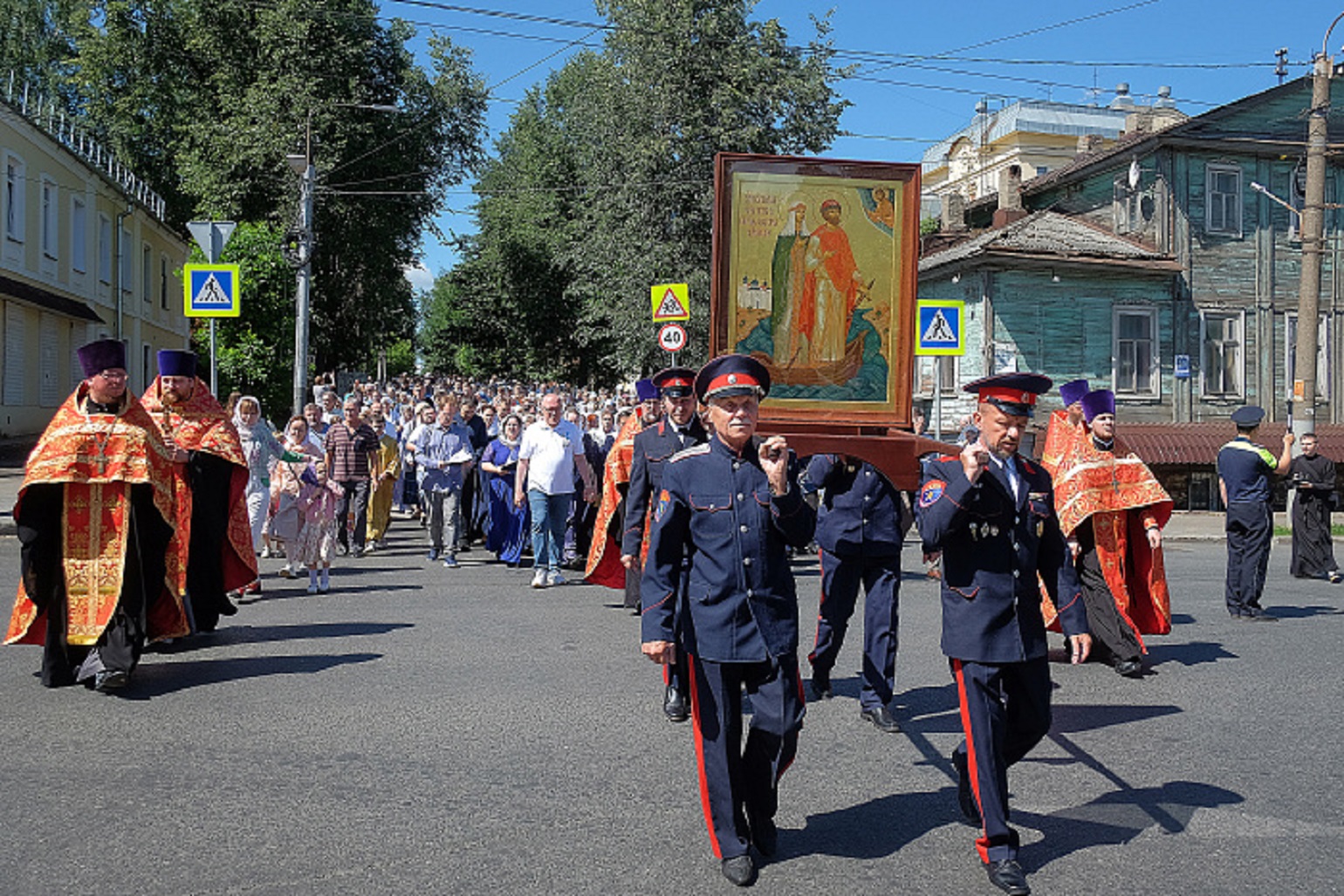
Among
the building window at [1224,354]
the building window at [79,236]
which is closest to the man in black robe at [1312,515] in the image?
the building window at [1224,354]

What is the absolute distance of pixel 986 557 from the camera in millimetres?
5055

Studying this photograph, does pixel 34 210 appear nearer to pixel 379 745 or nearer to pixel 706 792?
pixel 379 745

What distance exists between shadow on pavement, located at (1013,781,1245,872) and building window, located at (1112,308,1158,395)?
82.6ft

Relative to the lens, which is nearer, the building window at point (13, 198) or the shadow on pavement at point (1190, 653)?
the shadow on pavement at point (1190, 653)

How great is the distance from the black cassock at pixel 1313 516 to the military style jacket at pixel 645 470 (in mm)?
8316

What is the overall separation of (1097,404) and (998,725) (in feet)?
15.0

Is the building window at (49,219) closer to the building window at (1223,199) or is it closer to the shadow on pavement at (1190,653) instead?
the building window at (1223,199)

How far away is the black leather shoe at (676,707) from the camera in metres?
7.09

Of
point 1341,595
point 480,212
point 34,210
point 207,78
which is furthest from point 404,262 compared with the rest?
point 1341,595

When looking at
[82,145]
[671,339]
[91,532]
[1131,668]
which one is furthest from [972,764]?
[82,145]

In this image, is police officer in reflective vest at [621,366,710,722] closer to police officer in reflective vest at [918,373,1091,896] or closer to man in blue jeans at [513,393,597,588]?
police officer in reflective vest at [918,373,1091,896]

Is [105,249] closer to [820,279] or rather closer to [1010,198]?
[1010,198]

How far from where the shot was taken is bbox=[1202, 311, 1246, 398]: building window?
3002 cm

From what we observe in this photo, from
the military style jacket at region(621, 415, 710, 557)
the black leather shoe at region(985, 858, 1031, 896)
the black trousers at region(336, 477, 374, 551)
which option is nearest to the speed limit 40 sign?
the black trousers at region(336, 477, 374, 551)
